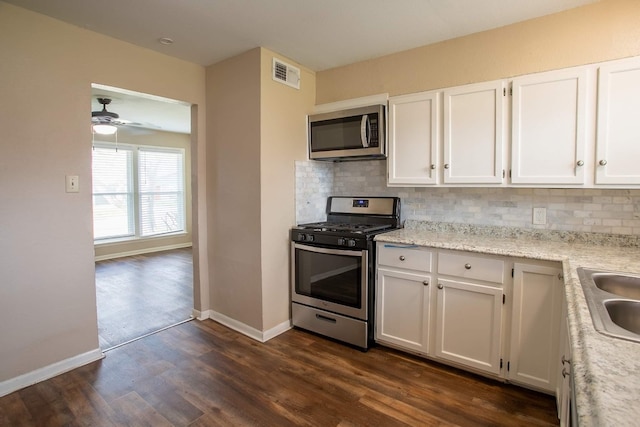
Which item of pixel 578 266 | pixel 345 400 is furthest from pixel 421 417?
pixel 578 266

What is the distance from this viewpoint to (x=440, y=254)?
2.29m

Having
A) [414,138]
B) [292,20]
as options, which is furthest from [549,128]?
[292,20]

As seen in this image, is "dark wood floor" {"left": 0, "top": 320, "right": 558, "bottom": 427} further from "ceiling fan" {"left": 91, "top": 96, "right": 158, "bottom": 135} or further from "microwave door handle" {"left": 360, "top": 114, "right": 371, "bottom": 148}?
"ceiling fan" {"left": 91, "top": 96, "right": 158, "bottom": 135}

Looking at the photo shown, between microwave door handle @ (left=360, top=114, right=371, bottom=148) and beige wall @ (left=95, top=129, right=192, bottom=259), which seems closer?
microwave door handle @ (left=360, top=114, right=371, bottom=148)

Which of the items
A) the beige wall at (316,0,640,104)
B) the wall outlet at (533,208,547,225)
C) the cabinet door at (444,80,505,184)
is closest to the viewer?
the beige wall at (316,0,640,104)

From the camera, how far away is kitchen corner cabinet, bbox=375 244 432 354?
238cm

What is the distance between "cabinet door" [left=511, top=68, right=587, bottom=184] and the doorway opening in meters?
3.16

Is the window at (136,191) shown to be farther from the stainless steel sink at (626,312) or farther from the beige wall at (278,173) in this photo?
the stainless steel sink at (626,312)

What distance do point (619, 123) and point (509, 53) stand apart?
2.71ft

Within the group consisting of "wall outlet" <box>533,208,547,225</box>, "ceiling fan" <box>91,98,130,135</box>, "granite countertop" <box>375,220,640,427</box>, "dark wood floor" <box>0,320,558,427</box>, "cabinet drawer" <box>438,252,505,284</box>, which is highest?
"ceiling fan" <box>91,98,130,135</box>

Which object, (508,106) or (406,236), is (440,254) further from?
(508,106)

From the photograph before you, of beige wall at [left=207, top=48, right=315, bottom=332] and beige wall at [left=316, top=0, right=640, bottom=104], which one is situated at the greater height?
beige wall at [left=316, top=0, right=640, bottom=104]

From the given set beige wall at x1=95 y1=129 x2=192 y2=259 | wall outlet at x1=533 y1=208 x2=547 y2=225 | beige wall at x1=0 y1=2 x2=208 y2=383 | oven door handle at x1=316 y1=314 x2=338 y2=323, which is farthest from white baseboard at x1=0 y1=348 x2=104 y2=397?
beige wall at x1=95 y1=129 x2=192 y2=259

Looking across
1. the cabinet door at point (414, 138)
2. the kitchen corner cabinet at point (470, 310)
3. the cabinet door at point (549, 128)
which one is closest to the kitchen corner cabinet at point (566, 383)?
the kitchen corner cabinet at point (470, 310)
